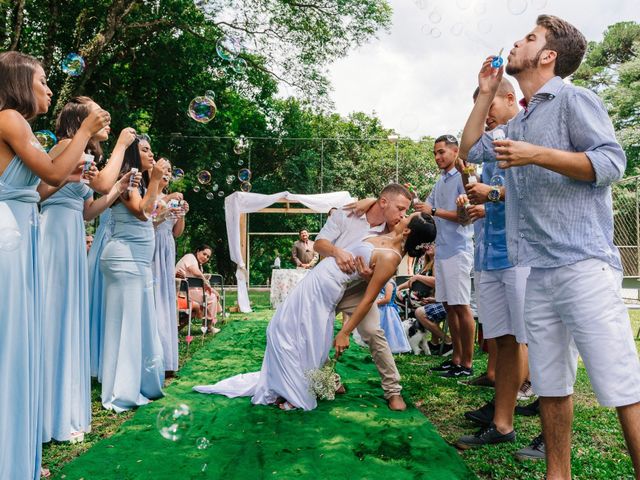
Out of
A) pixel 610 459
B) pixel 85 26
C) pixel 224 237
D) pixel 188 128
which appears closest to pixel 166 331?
pixel 610 459

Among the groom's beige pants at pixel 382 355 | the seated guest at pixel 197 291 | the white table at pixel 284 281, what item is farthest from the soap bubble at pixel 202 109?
the white table at pixel 284 281

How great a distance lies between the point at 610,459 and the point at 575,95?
212cm

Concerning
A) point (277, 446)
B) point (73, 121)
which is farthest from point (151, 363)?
point (73, 121)

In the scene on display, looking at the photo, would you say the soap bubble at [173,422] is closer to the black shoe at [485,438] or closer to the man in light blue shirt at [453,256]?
the black shoe at [485,438]

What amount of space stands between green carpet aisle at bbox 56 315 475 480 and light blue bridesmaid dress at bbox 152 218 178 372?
75cm

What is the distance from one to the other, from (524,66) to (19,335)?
2.65 meters

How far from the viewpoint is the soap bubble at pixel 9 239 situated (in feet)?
7.41

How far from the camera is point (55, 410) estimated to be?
3.27 metres

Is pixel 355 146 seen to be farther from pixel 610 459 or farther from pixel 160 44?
pixel 610 459

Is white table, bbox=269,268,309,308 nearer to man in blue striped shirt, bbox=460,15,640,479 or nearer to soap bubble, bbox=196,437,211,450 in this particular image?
soap bubble, bbox=196,437,211,450

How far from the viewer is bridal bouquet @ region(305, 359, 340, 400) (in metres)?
4.00

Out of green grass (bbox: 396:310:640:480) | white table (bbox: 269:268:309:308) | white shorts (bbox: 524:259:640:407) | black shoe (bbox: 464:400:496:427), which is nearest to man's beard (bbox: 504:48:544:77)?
white shorts (bbox: 524:259:640:407)

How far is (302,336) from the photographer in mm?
4098

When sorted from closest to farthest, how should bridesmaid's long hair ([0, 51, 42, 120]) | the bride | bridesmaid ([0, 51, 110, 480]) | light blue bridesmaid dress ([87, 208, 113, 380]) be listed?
1. bridesmaid ([0, 51, 110, 480])
2. bridesmaid's long hair ([0, 51, 42, 120])
3. the bride
4. light blue bridesmaid dress ([87, 208, 113, 380])
